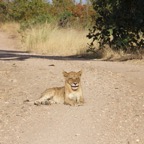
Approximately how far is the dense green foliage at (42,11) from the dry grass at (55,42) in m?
7.08

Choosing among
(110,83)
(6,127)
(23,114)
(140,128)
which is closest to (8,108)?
(23,114)

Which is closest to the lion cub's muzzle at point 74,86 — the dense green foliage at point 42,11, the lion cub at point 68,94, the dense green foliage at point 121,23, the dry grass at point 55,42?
the lion cub at point 68,94

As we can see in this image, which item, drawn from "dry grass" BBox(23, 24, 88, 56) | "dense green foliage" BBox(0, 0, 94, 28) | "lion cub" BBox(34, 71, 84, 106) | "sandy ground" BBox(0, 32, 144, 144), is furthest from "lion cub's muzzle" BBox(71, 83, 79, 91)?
"dense green foliage" BBox(0, 0, 94, 28)

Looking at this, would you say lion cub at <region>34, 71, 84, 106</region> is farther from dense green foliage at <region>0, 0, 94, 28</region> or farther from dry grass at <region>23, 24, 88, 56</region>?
dense green foliage at <region>0, 0, 94, 28</region>

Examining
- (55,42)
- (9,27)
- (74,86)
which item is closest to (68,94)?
(74,86)

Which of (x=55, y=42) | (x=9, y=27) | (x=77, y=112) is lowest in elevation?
(x=77, y=112)

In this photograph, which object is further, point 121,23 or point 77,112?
point 121,23

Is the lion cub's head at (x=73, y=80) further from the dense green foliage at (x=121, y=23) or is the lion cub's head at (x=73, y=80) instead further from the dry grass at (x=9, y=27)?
the dry grass at (x=9, y=27)

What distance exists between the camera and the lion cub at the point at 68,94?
949 centimetres

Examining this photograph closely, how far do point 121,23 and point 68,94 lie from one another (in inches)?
446

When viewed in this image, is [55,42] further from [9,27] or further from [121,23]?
[9,27]

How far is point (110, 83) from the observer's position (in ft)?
41.3

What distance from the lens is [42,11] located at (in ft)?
146

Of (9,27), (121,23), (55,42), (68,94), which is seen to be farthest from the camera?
(9,27)
